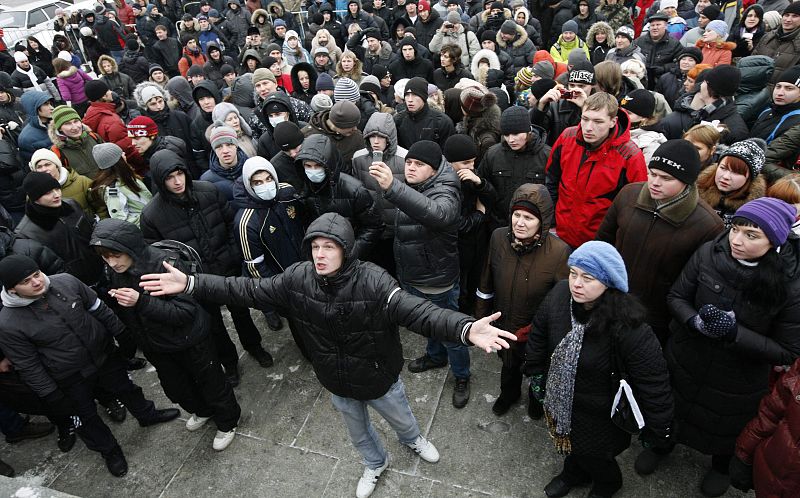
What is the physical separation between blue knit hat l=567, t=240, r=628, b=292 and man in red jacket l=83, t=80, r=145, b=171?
600 cm

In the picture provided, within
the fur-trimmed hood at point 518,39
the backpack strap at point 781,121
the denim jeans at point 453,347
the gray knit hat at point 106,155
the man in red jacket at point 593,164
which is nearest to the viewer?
the man in red jacket at point 593,164

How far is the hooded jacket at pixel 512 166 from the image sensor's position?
14.8 ft

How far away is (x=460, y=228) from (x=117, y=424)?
3.79 m

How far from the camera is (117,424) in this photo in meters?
4.65

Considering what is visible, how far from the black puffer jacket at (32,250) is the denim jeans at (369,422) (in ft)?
9.58

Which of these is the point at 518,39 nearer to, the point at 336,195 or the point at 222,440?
the point at 336,195

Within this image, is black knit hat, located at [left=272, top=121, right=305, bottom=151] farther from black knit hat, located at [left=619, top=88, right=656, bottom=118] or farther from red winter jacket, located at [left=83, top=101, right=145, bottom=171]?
black knit hat, located at [left=619, top=88, right=656, bottom=118]

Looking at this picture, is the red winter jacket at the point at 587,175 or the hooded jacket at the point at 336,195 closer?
the red winter jacket at the point at 587,175

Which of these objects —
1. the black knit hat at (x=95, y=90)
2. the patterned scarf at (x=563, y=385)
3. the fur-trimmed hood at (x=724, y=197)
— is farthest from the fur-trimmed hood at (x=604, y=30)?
the black knit hat at (x=95, y=90)

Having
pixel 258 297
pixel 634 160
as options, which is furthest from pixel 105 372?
pixel 634 160

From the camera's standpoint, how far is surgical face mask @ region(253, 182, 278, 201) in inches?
167

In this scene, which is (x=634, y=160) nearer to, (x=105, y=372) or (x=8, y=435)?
(x=105, y=372)

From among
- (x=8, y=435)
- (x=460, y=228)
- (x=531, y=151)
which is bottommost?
(x=8, y=435)

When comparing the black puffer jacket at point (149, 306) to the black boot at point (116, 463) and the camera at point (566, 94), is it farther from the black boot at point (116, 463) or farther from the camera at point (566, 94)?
the camera at point (566, 94)
